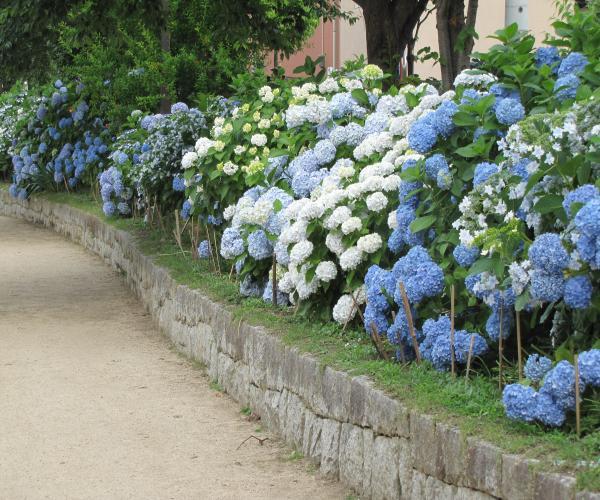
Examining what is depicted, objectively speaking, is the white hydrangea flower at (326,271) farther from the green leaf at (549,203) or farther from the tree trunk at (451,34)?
the tree trunk at (451,34)

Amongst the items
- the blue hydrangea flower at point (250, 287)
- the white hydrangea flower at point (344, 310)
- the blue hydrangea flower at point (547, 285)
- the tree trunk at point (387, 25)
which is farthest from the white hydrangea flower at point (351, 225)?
the tree trunk at point (387, 25)

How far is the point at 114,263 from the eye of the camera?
446 inches

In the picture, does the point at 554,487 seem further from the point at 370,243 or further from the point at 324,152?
the point at 324,152

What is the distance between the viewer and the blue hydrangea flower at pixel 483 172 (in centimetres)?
459

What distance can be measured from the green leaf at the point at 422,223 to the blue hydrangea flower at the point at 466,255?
36 cm

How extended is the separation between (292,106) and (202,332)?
5.11ft

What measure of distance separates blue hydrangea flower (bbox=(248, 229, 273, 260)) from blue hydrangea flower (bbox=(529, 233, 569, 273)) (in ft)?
9.28

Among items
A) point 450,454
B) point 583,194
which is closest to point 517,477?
point 450,454

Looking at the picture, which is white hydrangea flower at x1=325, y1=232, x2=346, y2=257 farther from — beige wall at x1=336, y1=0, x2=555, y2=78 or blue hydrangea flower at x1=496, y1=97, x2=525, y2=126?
beige wall at x1=336, y1=0, x2=555, y2=78

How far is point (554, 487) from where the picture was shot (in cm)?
329

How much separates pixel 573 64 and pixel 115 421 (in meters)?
3.01

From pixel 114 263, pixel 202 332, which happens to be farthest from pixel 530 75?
pixel 114 263

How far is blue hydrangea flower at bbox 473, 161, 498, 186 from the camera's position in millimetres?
4590

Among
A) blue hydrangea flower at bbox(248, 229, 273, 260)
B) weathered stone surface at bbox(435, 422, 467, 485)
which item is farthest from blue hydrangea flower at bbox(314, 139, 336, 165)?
weathered stone surface at bbox(435, 422, 467, 485)
